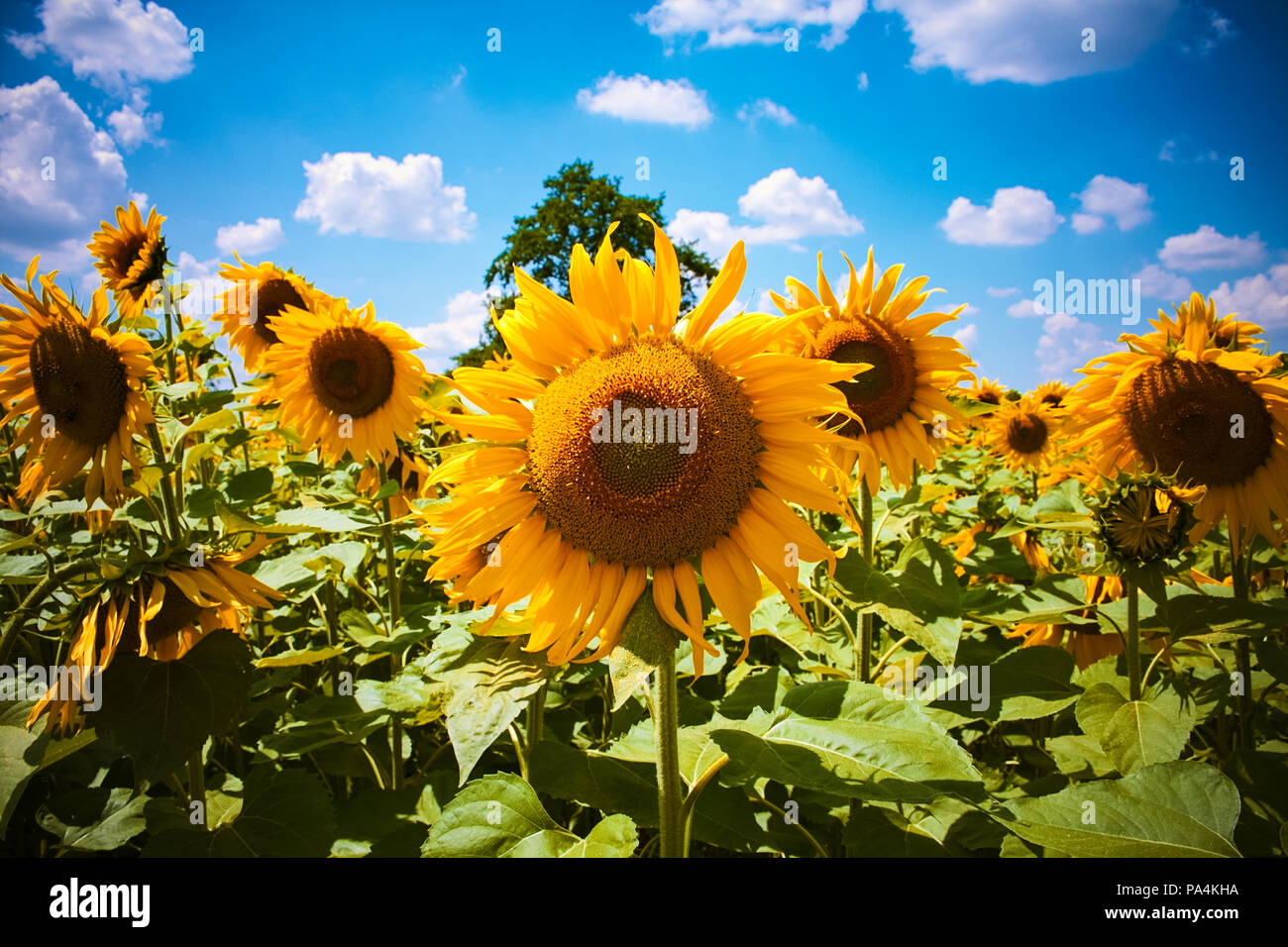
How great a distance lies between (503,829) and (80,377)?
2661 mm

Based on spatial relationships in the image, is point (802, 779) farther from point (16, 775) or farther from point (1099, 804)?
point (16, 775)

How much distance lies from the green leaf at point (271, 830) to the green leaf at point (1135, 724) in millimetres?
2541

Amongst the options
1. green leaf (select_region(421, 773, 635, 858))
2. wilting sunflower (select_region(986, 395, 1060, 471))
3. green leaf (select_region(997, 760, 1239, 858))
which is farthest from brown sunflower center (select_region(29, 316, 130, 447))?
wilting sunflower (select_region(986, 395, 1060, 471))

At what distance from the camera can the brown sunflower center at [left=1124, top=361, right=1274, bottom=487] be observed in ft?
9.48

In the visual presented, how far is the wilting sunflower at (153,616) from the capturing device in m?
2.06

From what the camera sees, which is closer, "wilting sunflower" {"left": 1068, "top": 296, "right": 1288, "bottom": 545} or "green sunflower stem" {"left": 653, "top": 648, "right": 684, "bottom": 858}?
"green sunflower stem" {"left": 653, "top": 648, "right": 684, "bottom": 858}

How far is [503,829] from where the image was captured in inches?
69.1

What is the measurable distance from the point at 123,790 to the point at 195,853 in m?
1.03

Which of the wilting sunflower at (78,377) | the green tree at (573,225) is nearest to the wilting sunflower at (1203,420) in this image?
the wilting sunflower at (78,377)

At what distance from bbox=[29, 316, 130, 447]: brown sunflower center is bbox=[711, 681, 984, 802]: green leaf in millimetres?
2857

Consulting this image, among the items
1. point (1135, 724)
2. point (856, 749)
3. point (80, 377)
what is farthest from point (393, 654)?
point (1135, 724)

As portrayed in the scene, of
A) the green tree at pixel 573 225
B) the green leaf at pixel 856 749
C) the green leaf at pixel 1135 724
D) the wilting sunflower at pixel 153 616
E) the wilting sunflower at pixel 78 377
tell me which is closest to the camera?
the green leaf at pixel 856 749

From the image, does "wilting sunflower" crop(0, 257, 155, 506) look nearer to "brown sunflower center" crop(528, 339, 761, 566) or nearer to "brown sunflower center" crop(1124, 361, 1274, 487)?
"brown sunflower center" crop(528, 339, 761, 566)

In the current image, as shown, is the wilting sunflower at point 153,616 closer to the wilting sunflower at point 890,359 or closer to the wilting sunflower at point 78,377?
the wilting sunflower at point 78,377
